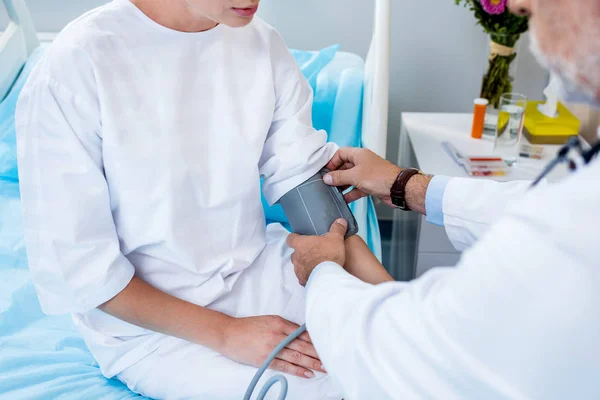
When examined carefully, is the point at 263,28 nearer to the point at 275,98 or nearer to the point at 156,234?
the point at 275,98

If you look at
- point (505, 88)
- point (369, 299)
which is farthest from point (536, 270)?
point (505, 88)

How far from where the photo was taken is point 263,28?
123cm

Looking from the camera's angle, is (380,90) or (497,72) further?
(497,72)

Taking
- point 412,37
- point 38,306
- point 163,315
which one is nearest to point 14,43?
point 38,306

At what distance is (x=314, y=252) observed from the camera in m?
1.06

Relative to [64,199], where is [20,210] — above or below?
below

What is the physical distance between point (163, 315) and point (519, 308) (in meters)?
0.70

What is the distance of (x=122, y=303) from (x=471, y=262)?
685 mm

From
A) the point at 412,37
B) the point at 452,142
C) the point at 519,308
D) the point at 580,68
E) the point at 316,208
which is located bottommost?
the point at 452,142

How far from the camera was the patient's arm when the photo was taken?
1.16 m

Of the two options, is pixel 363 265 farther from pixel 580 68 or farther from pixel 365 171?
pixel 580 68

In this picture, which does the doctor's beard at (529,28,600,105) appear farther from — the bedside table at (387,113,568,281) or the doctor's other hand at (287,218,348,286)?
the bedside table at (387,113,568,281)

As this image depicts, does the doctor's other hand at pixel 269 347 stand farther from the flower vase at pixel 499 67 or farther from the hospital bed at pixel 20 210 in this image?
the flower vase at pixel 499 67

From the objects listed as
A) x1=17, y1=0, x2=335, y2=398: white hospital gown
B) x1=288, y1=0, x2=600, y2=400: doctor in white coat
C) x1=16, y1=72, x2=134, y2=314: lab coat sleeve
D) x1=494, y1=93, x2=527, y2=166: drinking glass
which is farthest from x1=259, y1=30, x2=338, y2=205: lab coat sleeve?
x1=494, y1=93, x2=527, y2=166: drinking glass
